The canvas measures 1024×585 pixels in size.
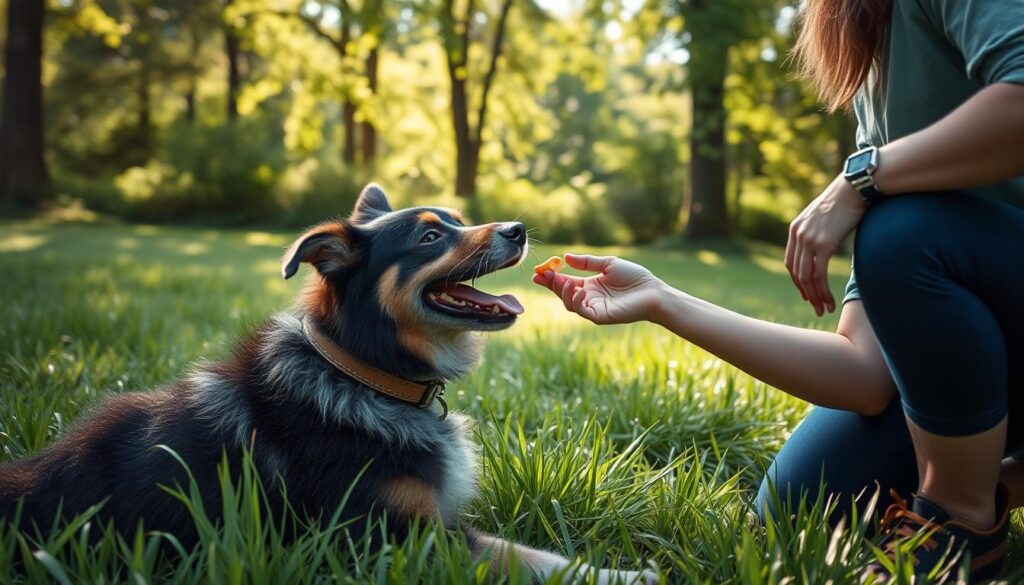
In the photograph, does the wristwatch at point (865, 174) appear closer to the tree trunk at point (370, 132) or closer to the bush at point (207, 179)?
the bush at point (207, 179)

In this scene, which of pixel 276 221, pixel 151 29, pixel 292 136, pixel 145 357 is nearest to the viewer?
pixel 145 357

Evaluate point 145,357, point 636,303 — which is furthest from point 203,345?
point 636,303

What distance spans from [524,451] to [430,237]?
0.83 m

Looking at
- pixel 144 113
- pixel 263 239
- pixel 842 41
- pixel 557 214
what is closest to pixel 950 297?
pixel 842 41

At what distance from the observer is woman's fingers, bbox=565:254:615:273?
8.47 ft

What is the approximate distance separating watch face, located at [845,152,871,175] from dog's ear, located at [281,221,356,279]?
61.3 inches

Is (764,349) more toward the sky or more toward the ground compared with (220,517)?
more toward the sky

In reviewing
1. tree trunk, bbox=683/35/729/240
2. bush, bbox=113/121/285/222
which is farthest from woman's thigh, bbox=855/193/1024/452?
bush, bbox=113/121/285/222

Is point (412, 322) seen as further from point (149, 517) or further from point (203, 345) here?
point (203, 345)

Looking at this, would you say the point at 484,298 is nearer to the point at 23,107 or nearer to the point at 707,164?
the point at 707,164

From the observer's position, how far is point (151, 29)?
27.3 metres

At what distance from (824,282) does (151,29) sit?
98.8 feet

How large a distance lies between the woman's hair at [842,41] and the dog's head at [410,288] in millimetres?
1161

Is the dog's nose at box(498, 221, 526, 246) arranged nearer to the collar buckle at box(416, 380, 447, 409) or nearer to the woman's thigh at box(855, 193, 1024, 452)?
the collar buckle at box(416, 380, 447, 409)
